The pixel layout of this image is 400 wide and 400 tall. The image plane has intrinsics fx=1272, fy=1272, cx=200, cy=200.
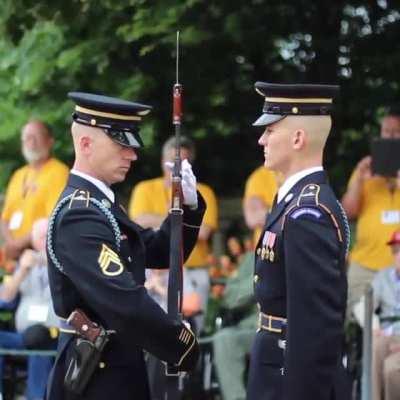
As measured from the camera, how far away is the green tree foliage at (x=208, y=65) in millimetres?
8430

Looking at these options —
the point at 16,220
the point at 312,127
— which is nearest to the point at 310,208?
the point at 312,127

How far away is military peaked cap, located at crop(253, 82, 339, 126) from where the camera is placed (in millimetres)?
4672

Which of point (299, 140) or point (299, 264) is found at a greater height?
point (299, 140)

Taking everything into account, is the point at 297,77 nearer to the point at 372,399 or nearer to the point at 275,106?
the point at 372,399

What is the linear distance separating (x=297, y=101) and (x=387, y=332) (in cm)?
338

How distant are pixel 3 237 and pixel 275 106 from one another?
4.91 m

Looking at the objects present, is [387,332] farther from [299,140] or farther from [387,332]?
[299,140]

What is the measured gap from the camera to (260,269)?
183 inches

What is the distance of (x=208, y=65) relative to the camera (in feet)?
31.0

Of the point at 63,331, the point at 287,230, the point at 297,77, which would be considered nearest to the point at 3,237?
the point at 297,77

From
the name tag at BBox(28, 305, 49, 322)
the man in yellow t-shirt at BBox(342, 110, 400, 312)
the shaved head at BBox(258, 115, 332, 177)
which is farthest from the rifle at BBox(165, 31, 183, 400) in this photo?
the man in yellow t-shirt at BBox(342, 110, 400, 312)

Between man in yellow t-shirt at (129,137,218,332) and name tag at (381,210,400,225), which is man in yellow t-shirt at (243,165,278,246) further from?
name tag at (381,210,400,225)

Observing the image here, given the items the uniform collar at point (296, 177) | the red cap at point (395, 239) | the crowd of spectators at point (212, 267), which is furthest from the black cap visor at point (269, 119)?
the red cap at point (395, 239)

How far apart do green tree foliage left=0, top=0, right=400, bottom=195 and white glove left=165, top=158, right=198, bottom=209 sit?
307 centimetres
